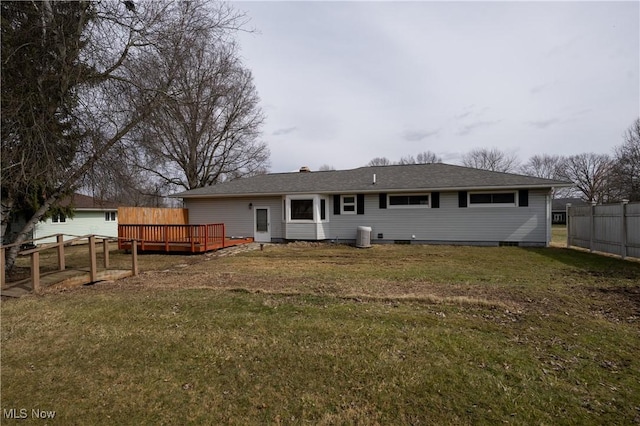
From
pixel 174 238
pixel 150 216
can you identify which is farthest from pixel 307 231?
pixel 150 216

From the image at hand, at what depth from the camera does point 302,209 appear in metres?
16.4

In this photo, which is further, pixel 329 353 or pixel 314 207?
pixel 314 207

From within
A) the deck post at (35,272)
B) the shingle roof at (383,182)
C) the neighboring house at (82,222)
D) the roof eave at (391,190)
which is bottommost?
the deck post at (35,272)

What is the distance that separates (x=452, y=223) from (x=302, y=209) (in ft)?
22.6

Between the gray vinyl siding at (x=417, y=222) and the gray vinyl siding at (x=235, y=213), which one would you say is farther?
the gray vinyl siding at (x=235, y=213)

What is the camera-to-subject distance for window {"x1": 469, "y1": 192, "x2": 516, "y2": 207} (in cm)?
1418

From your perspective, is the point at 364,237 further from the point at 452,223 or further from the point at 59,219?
the point at 59,219

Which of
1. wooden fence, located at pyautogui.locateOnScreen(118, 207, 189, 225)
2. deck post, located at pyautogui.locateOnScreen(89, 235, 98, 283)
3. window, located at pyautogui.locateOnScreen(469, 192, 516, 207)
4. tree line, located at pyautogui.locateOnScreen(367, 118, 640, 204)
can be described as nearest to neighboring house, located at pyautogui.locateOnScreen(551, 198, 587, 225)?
tree line, located at pyautogui.locateOnScreen(367, 118, 640, 204)

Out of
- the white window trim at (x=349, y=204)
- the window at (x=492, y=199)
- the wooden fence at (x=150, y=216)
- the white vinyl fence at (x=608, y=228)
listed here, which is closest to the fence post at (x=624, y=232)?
the white vinyl fence at (x=608, y=228)

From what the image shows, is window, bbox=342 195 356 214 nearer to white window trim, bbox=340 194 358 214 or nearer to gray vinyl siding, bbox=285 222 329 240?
white window trim, bbox=340 194 358 214

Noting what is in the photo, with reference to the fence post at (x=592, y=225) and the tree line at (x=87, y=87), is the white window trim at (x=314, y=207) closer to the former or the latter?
the tree line at (x=87, y=87)

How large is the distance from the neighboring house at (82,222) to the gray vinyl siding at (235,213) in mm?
7204

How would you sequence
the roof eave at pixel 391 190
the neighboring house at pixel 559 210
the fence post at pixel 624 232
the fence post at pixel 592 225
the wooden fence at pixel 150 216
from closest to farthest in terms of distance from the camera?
1. the fence post at pixel 624 232
2. the fence post at pixel 592 225
3. the roof eave at pixel 391 190
4. the wooden fence at pixel 150 216
5. the neighboring house at pixel 559 210

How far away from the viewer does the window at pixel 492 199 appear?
1418 cm
